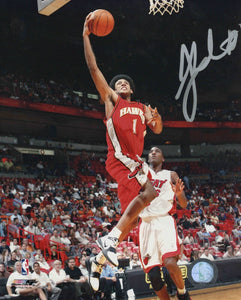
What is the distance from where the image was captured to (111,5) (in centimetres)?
2094

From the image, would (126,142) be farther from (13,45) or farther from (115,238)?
(13,45)

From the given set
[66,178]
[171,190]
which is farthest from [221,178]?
[171,190]

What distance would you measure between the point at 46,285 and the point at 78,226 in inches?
194

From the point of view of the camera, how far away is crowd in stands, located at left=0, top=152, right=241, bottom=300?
834 centimetres

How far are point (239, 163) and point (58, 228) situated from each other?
1606 cm

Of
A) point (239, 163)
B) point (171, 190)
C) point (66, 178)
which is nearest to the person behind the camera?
point (171, 190)

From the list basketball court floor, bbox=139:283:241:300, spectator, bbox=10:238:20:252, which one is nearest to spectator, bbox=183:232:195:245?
basketball court floor, bbox=139:283:241:300

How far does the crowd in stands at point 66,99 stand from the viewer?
1928 centimetres

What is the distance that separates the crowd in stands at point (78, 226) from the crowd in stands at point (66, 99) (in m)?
3.12

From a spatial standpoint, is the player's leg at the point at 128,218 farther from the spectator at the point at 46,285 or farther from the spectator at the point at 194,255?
the spectator at the point at 194,255

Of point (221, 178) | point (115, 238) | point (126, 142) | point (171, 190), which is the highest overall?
point (221, 178)

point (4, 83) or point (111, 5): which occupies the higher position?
point (111, 5)

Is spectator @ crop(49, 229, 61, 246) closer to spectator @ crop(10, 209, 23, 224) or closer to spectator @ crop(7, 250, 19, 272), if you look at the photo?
spectator @ crop(10, 209, 23, 224)

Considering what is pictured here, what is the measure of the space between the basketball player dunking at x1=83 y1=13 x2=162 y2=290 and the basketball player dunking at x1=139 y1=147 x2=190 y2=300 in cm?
60
